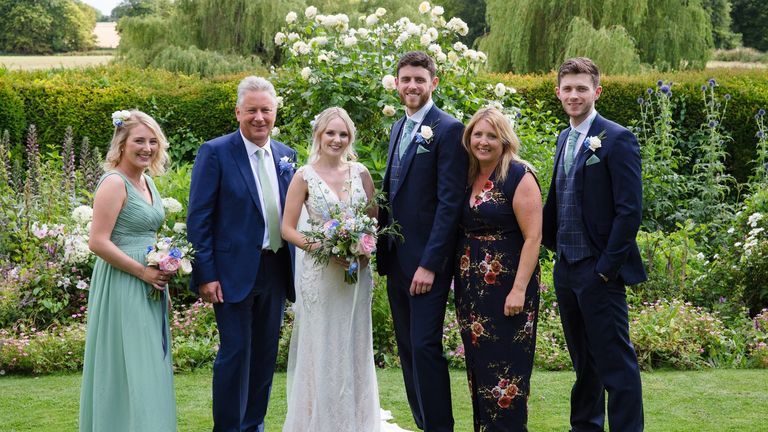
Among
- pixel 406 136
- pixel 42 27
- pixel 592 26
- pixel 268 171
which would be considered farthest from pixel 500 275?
pixel 42 27

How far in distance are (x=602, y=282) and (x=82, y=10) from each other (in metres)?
46.9

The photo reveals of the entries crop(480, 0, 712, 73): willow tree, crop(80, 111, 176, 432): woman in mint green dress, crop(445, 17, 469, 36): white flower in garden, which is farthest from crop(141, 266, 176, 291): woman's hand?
crop(480, 0, 712, 73): willow tree

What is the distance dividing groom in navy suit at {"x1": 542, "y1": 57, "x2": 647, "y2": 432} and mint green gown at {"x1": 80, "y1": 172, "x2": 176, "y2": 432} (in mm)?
2013

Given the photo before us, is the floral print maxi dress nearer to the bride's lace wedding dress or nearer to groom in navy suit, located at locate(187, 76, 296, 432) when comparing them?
the bride's lace wedding dress

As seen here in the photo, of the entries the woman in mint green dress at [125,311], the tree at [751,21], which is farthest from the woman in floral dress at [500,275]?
the tree at [751,21]

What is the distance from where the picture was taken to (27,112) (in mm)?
10508

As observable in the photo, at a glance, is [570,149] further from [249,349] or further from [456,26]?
[456,26]

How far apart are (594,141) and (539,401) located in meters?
2.01

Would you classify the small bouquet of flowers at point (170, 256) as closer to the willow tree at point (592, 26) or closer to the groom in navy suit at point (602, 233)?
the groom in navy suit at point (602, 233)

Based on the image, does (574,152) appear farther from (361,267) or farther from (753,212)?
(753,212)

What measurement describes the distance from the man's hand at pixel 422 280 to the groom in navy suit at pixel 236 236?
0.74 meters

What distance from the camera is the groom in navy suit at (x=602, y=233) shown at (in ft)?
13.2

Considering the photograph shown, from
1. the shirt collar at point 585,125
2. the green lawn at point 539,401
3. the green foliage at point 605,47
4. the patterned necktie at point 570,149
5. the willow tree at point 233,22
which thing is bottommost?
the green lawn at point 539,401

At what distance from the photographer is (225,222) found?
4.29m
